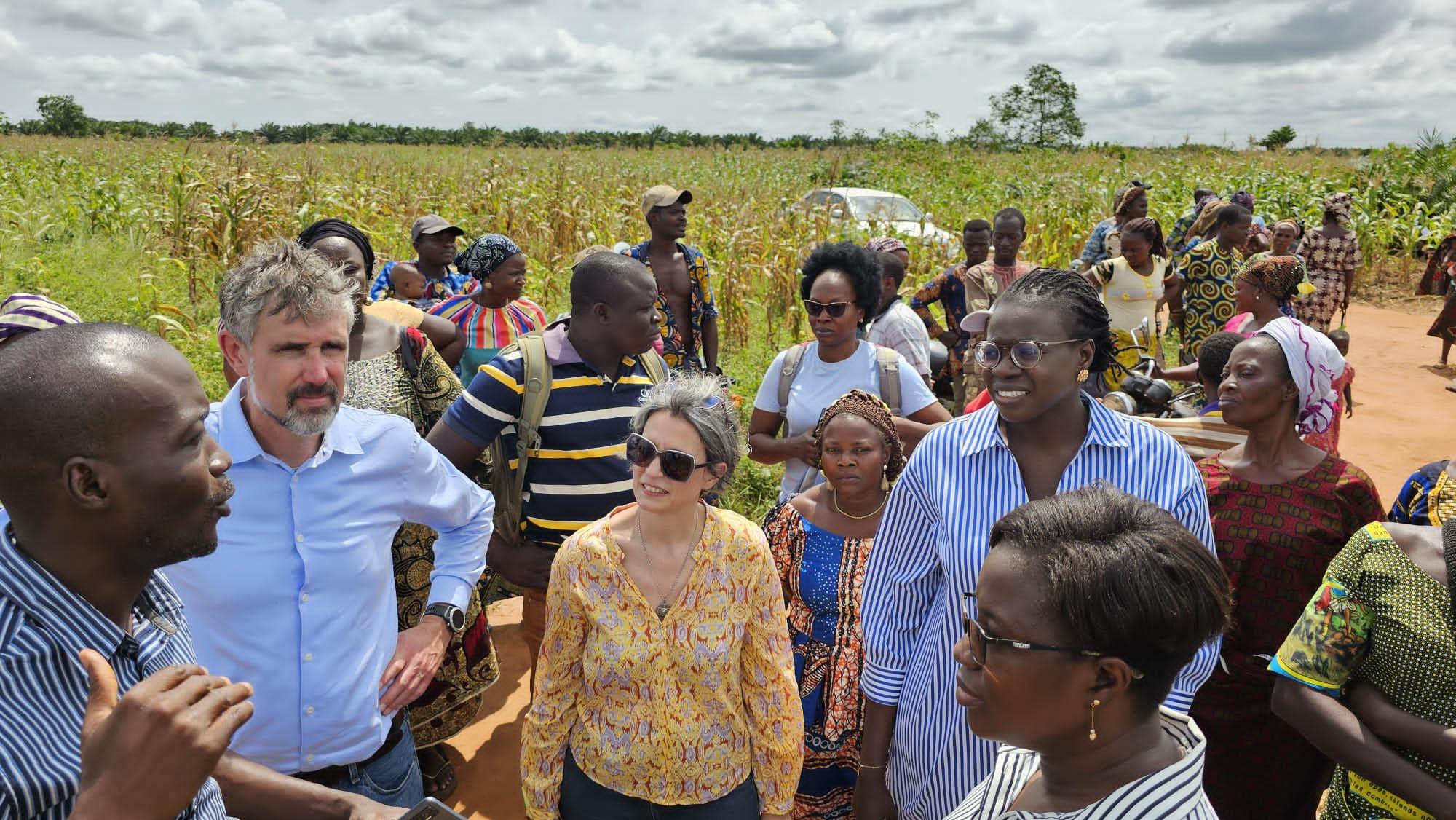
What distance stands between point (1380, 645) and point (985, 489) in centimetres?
92

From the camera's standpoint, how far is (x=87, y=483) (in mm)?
1499

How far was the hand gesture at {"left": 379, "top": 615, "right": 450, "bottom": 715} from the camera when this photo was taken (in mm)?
2420

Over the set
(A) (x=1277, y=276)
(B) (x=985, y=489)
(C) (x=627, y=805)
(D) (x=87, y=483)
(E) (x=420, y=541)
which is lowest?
(C) (x=627, y=805)

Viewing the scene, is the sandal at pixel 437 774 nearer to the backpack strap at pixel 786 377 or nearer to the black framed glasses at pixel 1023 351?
the backpack strap at pixel 786 377

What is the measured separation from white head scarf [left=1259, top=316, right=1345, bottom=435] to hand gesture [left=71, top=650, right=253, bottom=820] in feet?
10.7

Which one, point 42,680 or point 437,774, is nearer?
point 42,680

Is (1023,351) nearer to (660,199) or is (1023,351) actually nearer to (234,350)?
(234,350)

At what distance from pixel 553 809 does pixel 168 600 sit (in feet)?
4.24

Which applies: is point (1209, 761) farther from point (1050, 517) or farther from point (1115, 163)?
point (1115, 163)

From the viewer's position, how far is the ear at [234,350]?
2.40 m

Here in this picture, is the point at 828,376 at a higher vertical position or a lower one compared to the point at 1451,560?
lower

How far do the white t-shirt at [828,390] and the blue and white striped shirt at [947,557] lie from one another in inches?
65.0

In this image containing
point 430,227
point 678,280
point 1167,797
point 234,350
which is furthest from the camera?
point 430,227

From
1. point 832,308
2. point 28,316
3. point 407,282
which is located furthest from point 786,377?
point 407,282
